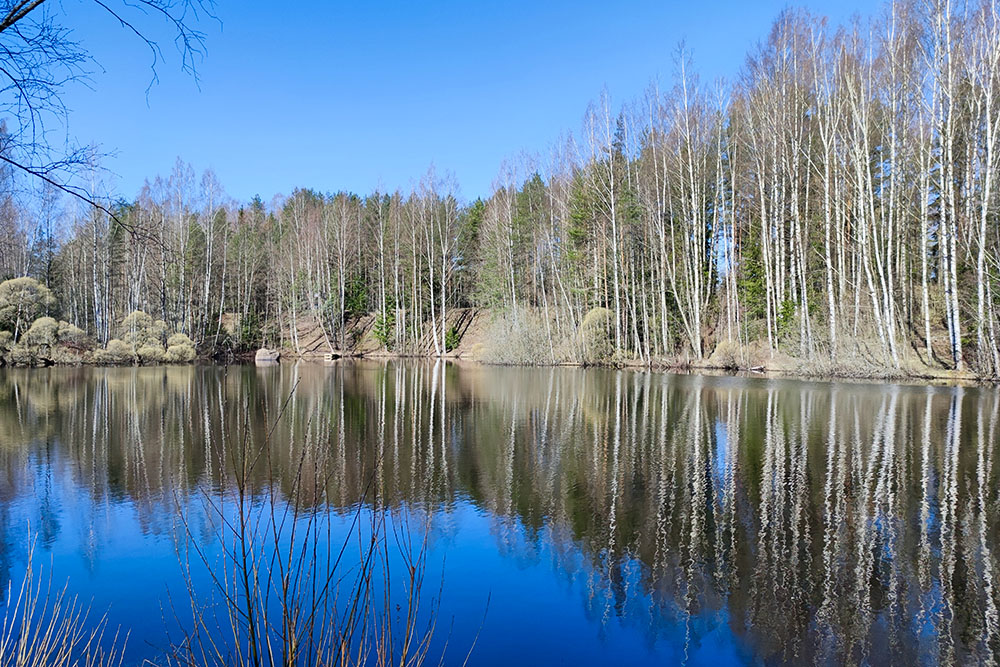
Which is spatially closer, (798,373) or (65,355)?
(798,373)

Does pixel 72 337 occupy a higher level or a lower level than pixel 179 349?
higher

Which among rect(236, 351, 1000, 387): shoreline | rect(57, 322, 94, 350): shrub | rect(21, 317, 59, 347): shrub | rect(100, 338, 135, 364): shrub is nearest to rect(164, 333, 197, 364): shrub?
rect(236, 351, 1000, 387): shoreline

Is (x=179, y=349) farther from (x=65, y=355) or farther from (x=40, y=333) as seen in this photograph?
(x=40, y=333)

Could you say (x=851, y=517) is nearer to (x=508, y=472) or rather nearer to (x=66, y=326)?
(x=508, y=472)

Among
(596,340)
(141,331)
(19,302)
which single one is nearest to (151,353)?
(141,331)

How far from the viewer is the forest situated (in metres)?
21.2

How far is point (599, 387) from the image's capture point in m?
21.1

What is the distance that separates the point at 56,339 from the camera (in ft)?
107

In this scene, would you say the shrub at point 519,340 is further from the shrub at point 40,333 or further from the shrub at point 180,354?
the shrub at point 40,333

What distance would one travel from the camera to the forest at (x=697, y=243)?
21.2m

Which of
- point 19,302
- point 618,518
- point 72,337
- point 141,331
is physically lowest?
point 618,518

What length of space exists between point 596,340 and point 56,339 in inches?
1117

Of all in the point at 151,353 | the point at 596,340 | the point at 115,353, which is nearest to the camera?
the point at 596,340

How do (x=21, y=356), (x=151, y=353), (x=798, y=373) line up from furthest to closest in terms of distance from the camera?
(x=151, y=353) < (x=21, y=356) < (x=798, y=373)
